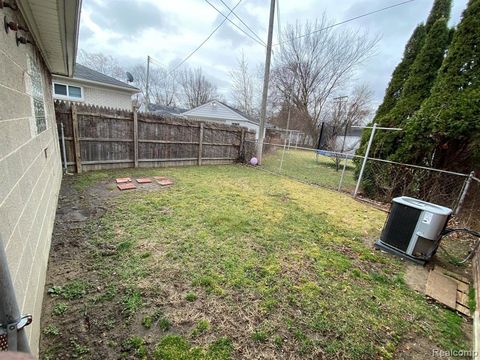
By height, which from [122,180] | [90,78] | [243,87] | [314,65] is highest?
[314,65]

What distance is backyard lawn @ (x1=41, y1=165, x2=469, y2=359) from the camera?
1.69 metres

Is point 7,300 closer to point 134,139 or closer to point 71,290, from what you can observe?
point 71,290

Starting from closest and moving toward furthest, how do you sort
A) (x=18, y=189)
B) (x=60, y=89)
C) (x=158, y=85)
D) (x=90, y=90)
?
(x=18, y=189)
(x=60, y=89)
(x=90, y=90)
(x=158, y=85)

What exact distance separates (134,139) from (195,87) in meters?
29.3

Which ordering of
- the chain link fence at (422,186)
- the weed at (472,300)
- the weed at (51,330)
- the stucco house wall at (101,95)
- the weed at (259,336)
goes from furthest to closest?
1. the stucco house wall at (101,95)
2. the chain link fence at (422,186)
3. the weed at (472,300)
4. the weed at (259,336)
5. the weed at (51,330)

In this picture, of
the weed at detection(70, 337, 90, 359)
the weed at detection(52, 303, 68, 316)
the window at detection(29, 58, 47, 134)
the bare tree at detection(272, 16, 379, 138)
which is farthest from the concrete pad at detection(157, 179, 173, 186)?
the bare tree at detection(272, 16, 379, 138)

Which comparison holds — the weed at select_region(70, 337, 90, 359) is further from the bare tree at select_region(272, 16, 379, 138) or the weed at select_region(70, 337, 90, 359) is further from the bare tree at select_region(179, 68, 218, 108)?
the bare tree at select_region(179, 68, 218, 108)

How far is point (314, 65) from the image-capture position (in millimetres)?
21656

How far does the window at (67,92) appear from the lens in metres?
9.90

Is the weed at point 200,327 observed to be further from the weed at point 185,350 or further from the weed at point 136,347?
the weed at point 136,347

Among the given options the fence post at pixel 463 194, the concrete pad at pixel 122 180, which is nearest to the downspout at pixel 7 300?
the concrete pad at pixel 122 180

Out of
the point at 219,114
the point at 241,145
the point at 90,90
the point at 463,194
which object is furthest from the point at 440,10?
the point at 219,114

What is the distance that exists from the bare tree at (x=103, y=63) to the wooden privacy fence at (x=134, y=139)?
23401 mm

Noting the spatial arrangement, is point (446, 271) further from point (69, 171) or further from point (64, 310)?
point (69, 171)
